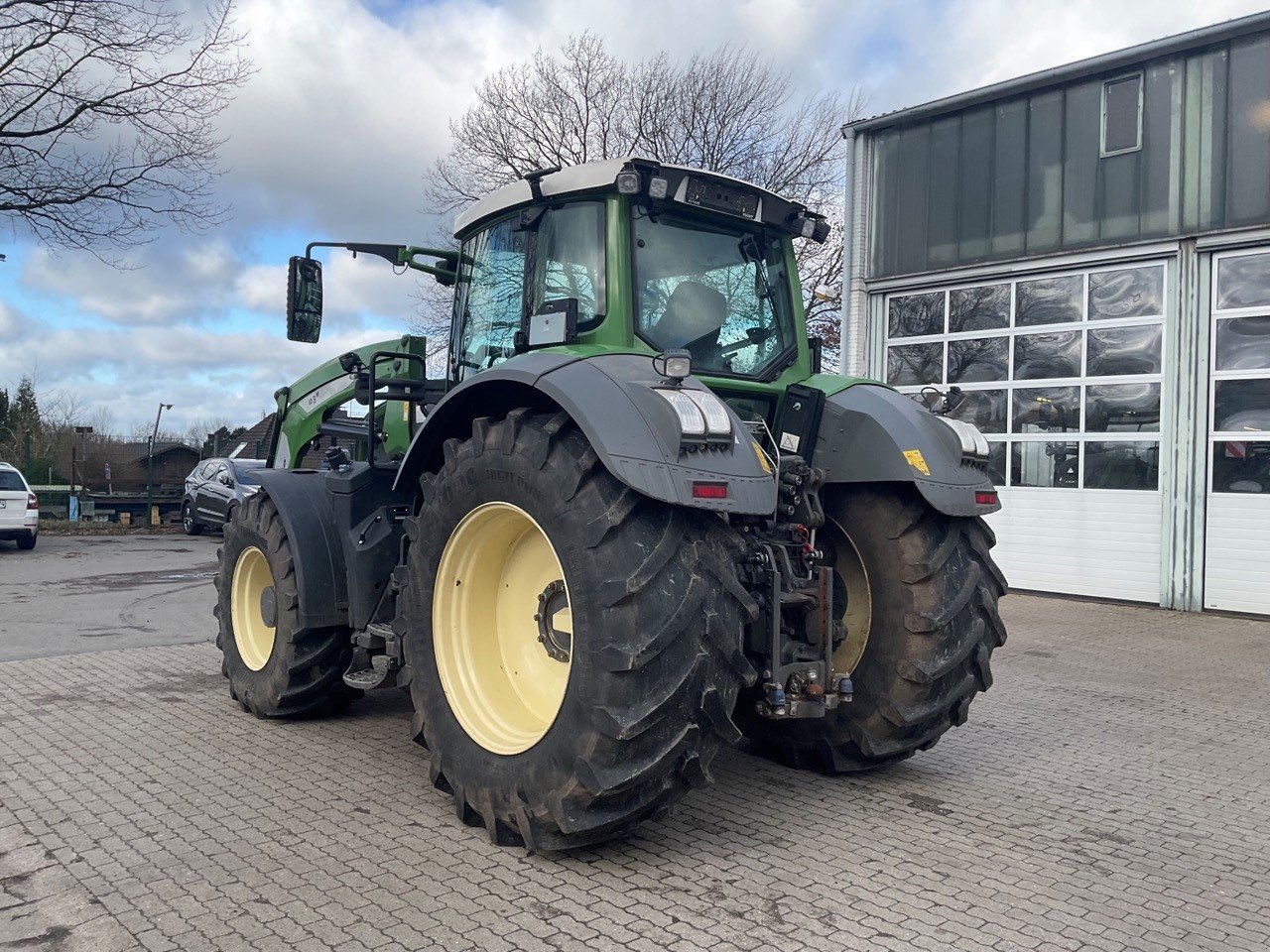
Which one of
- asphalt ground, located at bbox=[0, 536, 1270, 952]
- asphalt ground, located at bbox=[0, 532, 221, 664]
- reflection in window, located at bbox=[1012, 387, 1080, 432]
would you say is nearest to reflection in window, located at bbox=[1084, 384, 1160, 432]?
reflection in window, located at bbox=[1012, 387, 1080, 432]

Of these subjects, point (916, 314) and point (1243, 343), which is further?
point (916, 314)

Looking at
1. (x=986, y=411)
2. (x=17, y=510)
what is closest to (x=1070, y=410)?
(x=986, y=411)

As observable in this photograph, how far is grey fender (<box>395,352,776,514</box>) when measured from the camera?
135 inches

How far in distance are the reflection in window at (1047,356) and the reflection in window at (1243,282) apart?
1.50m

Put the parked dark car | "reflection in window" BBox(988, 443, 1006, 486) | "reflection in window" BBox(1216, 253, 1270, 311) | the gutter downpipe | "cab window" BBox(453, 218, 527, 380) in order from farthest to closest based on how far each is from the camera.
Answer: the parked dark car
the gutter downpipe
"reflection in window" BBox(988, 443, 1006, 486)
"reflection in window" BBox(1216, 253, 1270, 311)
"cab window" BBox(453, 218, 527, 380)

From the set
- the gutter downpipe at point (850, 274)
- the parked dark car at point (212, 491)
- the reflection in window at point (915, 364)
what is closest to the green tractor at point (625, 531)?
the reflection in window at point (915, 364)

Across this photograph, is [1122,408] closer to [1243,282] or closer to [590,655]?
[1243,282]

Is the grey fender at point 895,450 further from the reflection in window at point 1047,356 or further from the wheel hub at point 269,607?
the reflection in window at point 1047,356

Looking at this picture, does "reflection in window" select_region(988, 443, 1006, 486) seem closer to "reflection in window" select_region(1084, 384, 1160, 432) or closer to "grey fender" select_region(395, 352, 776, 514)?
"reflection in window" select_region(1084, 384, 1160, 432)

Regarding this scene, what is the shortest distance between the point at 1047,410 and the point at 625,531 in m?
9.75

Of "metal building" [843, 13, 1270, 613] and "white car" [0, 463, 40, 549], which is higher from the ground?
"metal building" [843, 13, 1270, 613]

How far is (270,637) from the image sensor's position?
19.4ft

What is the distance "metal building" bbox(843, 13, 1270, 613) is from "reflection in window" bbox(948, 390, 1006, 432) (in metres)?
0.02

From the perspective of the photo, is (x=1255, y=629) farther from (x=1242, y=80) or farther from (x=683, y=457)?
(x=683, y=457)
